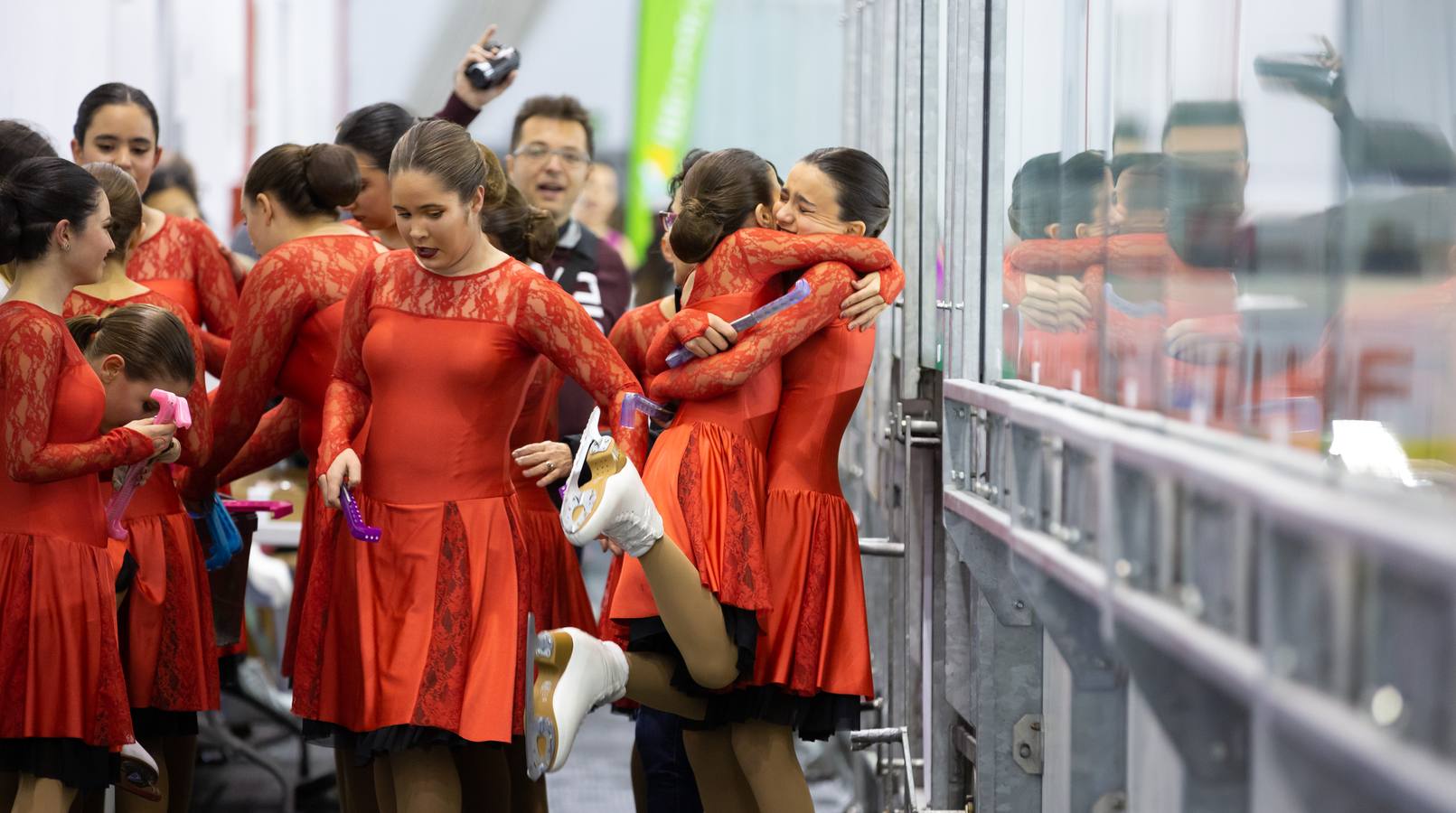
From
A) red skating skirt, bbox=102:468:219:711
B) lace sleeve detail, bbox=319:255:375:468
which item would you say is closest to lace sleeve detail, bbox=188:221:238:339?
red skating skirt, bbox=102:468:219:711

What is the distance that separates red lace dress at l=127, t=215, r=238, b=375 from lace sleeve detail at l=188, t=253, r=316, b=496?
304 millimetres

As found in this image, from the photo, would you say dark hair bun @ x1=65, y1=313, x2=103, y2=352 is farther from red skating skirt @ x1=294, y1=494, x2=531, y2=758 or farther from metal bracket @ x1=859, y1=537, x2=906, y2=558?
metal bracket @ x1=859, y1=537, x2=906, y2=558

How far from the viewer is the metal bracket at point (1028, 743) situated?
2393mm

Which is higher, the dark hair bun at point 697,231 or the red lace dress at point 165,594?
the dark hair bun at point 697,231

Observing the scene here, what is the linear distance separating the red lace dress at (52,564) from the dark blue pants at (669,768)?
0.97 m

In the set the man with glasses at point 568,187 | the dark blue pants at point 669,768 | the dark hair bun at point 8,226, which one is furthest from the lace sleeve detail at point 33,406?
the man with glasses at point 568,187

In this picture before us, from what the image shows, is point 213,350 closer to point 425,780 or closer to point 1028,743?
point 425,780

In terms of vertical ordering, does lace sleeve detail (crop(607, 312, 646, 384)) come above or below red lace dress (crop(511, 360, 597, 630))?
above

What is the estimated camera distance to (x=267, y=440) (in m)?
3.04

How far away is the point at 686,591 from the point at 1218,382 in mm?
1197

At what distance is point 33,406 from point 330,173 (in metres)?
0.77

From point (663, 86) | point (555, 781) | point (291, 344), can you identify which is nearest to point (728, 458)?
point (291, 344)

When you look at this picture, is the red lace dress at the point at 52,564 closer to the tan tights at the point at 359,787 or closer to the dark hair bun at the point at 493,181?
the tan tights at the point at 359,787

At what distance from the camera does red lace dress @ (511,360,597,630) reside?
2.71 meters
